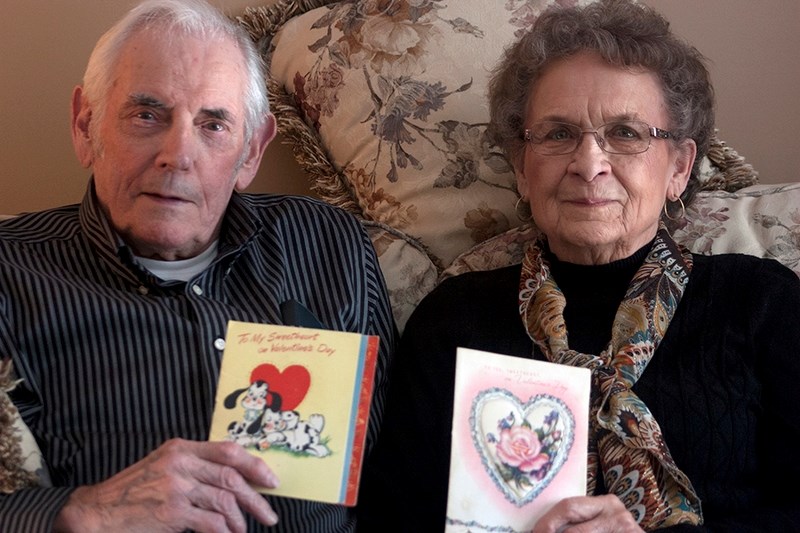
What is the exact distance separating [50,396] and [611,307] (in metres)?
0.91

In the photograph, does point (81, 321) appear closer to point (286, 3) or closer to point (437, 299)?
point (437, 299)

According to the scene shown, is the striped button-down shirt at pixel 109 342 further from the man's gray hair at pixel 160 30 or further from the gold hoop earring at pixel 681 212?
the gold hoop earring at pixel 681 212

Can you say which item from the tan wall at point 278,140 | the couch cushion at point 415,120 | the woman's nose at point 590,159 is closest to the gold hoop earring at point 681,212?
the couch cushion at point 415,120

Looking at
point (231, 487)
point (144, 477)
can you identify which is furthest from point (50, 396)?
point (231, 487)

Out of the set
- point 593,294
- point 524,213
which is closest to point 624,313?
point 593,294

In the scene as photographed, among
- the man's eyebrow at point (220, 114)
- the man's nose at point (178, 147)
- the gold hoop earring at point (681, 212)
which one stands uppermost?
the man's eyebrow at point (220, 114)

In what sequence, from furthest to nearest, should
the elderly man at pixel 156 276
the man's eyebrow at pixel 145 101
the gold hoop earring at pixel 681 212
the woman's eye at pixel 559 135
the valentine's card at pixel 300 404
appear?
the gold hoop earring at pixel 681 212 → the woman's eye at pixel 559 135 → the man's eyebrow at pixel 145 101 → the elderly man at pixel 156 276 → the valentine's card at pixel 300 404

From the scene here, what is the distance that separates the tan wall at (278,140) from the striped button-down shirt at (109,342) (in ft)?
2.34

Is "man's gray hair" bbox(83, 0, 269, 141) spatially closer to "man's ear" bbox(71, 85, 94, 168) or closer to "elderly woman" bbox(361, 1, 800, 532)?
"man's ear" bbox(71, 85, 94, 168)

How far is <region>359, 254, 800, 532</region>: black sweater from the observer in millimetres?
1342

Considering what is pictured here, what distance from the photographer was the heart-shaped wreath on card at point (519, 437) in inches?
44.0

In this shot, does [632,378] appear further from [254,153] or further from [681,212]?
[254,153]

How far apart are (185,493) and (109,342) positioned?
0.34m

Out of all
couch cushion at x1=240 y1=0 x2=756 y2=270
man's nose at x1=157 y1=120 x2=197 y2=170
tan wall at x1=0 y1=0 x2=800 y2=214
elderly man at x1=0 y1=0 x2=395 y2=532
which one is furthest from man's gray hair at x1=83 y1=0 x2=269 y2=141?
tan wall at x1=0 y1=0 x2=800 y2=214
